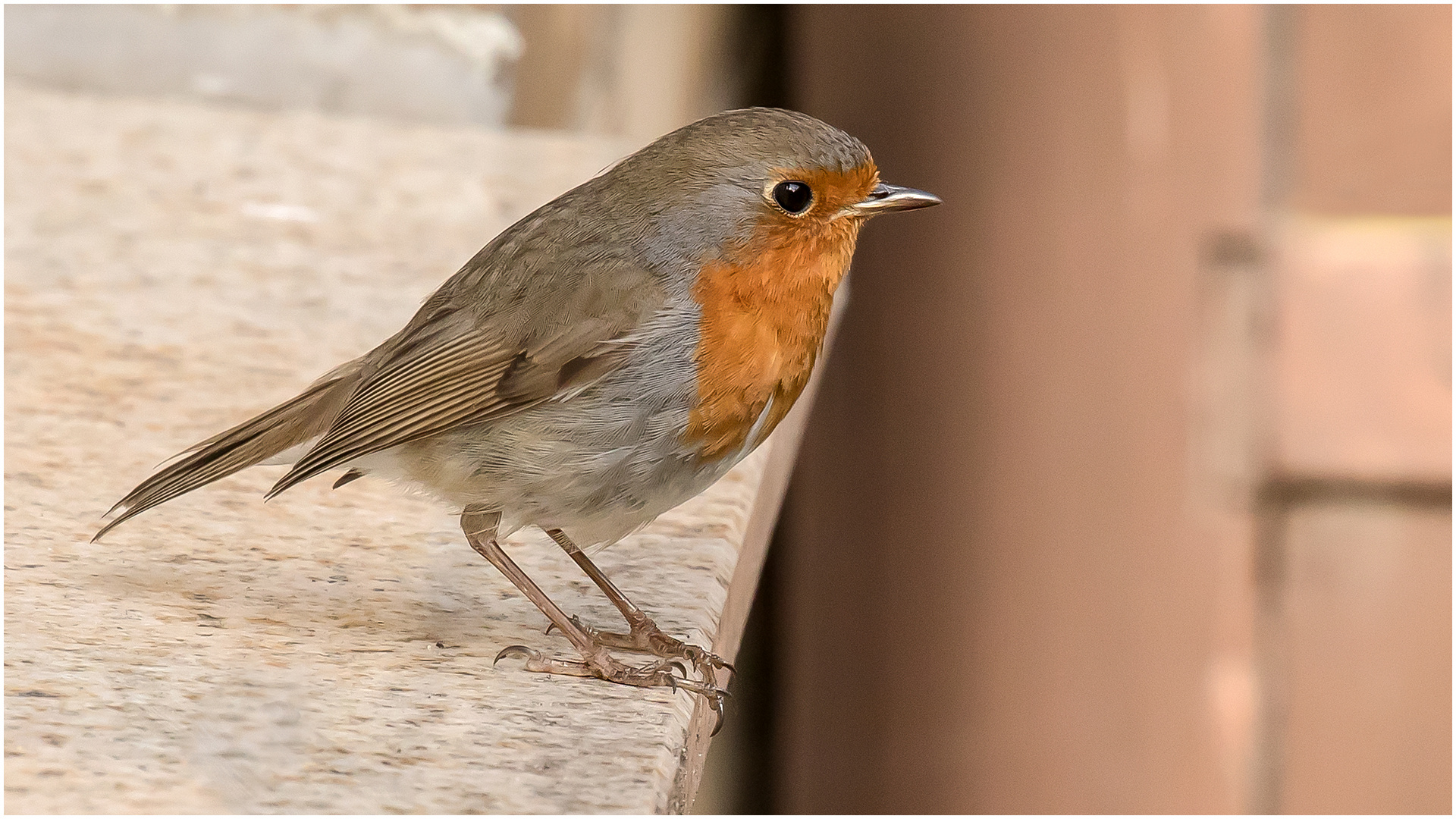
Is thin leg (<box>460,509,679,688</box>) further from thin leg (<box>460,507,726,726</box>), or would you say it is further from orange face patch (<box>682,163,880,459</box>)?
orange face patch (<box>682,163,880,459</box>)

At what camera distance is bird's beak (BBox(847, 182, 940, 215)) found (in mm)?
1674

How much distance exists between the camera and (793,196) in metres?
1.64

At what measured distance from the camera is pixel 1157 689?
3.63 meters

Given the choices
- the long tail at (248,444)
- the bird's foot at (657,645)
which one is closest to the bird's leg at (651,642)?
the bird's foot at (657,645)

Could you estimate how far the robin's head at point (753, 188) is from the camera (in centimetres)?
163

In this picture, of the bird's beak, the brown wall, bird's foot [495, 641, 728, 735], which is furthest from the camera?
the brown wall

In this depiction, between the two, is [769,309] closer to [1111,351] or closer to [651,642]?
[651,642]

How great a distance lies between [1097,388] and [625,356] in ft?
7.31

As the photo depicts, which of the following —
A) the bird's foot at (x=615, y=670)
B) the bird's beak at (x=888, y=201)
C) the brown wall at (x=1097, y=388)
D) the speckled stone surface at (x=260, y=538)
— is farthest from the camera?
the brown wall at (x=1097, y=388)

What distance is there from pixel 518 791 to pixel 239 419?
106 cm

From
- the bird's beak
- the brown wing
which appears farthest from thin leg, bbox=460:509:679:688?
the bird's beak

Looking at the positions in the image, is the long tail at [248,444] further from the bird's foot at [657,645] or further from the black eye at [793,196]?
the black eye at [793,196]

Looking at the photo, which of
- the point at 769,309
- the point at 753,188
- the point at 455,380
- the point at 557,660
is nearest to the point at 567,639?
the point at 557,660

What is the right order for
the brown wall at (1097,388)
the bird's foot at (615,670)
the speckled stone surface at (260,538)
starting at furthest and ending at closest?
1. the brown wall at (1097,388)
2. the bird's foot at (615,670)
3. the speckled stone surface at (260,538)
